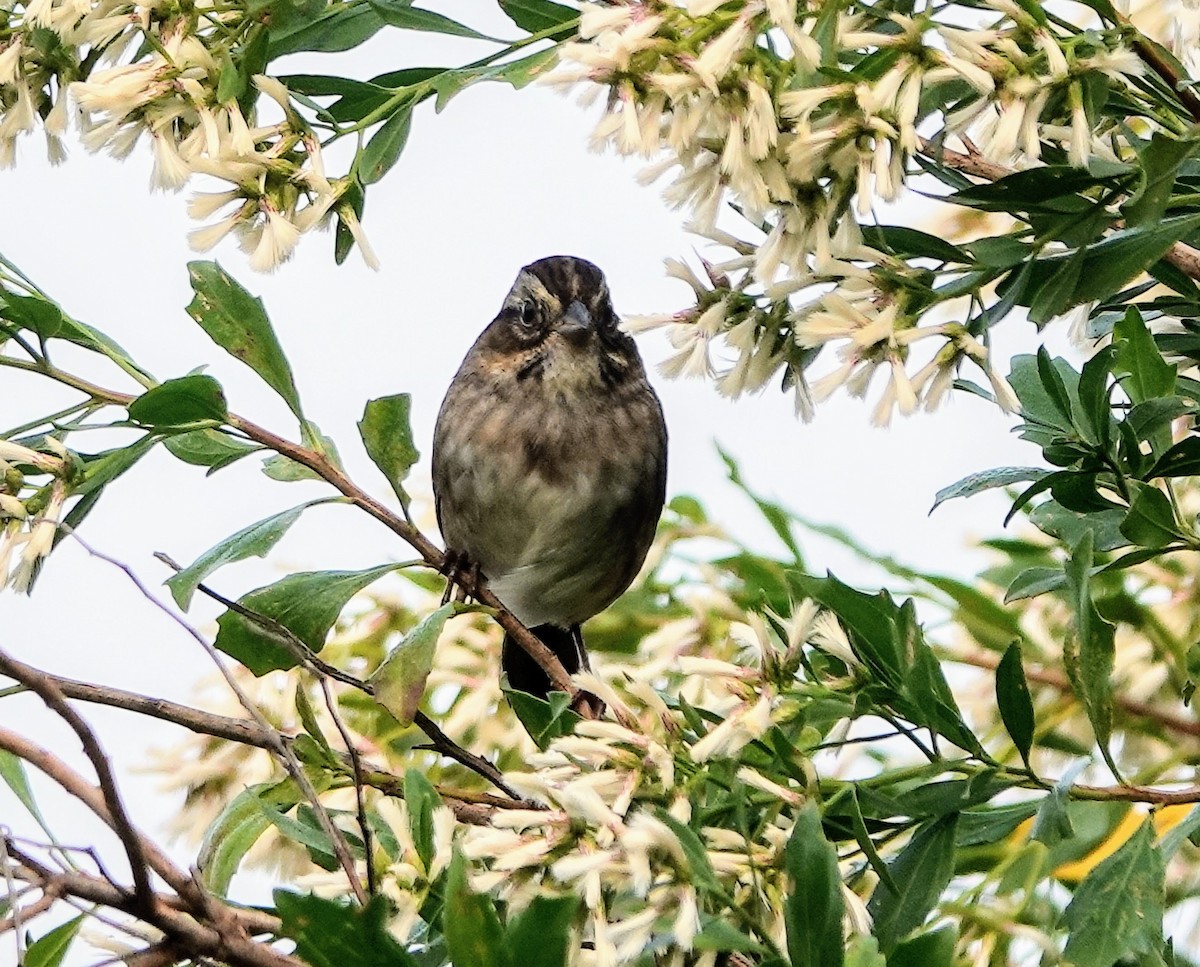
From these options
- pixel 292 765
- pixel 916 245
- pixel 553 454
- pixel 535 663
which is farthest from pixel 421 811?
pixel 553 454

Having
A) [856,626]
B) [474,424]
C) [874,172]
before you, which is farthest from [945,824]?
[474,424]

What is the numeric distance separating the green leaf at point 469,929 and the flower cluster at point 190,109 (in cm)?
61

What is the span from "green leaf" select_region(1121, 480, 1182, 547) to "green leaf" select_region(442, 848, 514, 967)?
0.67 meters

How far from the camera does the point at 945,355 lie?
4.48 feet

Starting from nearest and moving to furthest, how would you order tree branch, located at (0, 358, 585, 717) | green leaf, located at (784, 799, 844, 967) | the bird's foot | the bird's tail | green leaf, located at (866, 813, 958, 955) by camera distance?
green leaf, located at (784, 799, 844, 967) → green leaf, located at (866, 813, 958, 955) → tree branch, located at (0, 358, 585, 717) → the bird's foot → the bird's tail

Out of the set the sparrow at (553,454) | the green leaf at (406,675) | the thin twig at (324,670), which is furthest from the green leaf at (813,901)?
the sparrow at (553,454)

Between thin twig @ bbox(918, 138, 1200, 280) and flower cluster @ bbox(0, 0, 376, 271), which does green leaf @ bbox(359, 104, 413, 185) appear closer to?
flower cluster @ bbox(0, 0, 376, 271)

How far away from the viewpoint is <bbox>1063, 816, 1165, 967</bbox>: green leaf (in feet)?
4.30

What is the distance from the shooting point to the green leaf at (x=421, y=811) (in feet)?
4.26

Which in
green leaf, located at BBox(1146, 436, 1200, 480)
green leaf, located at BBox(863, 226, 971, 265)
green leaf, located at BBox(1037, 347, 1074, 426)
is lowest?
green leaf, located at BBox(1146, 436, 1200, 480)

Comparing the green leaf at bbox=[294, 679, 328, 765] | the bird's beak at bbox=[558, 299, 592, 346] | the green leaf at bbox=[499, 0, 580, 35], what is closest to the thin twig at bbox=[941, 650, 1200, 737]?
the green leaf at bbox=[294, 679, 328, 765]

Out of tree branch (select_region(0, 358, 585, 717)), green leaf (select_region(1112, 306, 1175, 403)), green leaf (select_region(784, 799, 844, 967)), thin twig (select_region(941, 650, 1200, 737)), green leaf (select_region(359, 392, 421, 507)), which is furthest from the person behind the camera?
thin twig (select_region(941, 650, 1200, 737))

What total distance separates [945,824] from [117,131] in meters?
0.87

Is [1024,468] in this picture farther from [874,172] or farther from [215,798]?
[215,798]
